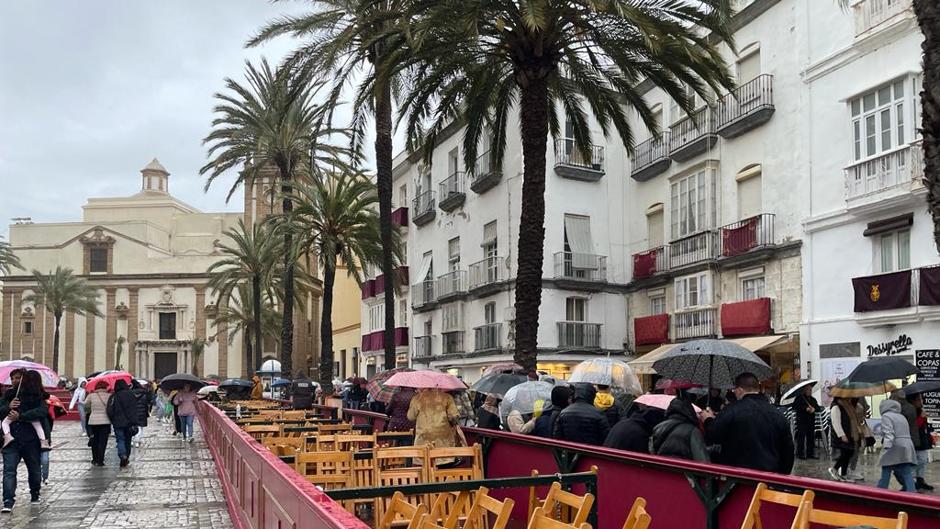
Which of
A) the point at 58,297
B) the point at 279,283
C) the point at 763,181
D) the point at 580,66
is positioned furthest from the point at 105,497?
the point at 58,297

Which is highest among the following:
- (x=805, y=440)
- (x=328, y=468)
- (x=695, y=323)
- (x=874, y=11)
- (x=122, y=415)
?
(x=874, y=11)

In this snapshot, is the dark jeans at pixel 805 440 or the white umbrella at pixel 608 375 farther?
the dark jeans at pixel 805 440

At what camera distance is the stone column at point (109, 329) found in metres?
87.1

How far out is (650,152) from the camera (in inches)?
1330

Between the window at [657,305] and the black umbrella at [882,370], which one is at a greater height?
the window at [657,305]

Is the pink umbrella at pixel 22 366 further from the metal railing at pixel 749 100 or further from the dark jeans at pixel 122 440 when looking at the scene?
the metal railing at pixel 749 100

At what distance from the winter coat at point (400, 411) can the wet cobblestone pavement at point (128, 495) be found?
258cm

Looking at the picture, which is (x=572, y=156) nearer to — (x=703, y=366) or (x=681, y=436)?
(x=703, y=366)

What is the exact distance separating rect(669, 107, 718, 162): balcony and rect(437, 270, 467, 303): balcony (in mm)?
12212

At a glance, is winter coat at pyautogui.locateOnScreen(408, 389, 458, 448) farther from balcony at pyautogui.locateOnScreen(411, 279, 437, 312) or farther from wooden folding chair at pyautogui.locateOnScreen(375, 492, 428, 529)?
balcony at pyautogui.locateOnScreen(411, 279, 437, 312)

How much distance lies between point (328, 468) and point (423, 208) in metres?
37.4

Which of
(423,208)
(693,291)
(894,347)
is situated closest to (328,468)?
(894,347)

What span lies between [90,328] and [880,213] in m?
78.8

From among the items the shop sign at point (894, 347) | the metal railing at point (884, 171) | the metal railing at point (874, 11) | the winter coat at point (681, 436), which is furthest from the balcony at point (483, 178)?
the winter coat at point (681, 436)
